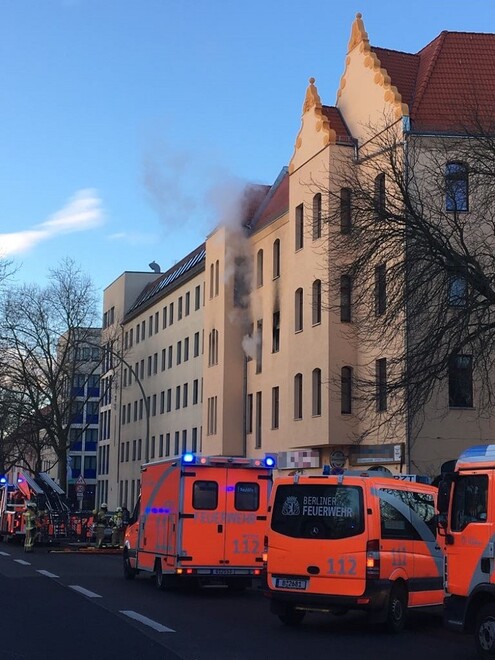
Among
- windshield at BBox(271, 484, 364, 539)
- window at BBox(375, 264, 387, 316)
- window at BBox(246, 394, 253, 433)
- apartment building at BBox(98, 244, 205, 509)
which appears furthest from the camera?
apartment building at BBox(98, 244, 205, 509)

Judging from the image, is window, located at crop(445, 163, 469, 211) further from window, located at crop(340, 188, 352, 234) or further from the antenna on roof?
the antenna on roof

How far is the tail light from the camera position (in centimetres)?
1380

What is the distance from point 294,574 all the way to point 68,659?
167 inches

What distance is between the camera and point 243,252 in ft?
163

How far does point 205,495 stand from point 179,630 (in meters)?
6.77

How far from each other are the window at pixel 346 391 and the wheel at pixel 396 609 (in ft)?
71.1

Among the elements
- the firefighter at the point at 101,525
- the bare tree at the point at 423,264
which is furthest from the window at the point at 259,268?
the bare tree at the point at 423,264

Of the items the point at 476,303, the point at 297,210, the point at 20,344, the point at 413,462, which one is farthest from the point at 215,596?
the point at 20,344

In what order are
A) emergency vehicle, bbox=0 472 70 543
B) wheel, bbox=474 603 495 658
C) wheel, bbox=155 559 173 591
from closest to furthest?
wheel, bbox=474 603 495 658 < wheel, bbox=155 559 173 591 < emergency vehicle, bbox=0 472 70 543

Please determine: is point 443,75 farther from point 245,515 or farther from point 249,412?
point 245,515

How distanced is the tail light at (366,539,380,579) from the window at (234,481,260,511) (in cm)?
704

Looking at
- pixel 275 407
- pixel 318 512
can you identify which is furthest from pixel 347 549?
pixel 275 407

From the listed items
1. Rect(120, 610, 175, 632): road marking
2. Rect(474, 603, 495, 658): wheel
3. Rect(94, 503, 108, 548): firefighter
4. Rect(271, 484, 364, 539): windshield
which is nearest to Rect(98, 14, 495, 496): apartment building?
Rect(94, 503, 108, 548): firefighter

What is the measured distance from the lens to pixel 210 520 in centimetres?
2030
